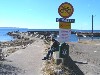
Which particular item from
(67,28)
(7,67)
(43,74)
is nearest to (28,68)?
(7,67)

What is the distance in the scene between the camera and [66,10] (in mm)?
13430

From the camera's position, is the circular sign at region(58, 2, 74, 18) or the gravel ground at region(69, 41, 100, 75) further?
the gravel ground at region(69, 41, 100, 75)

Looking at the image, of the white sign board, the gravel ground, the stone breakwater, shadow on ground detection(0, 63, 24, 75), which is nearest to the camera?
the white sign board

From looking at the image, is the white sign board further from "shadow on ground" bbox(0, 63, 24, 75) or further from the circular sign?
"shadow on ground" bbox(0, 63, 24, 75)

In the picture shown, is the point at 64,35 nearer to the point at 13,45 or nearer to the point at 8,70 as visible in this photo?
the point at 8,70

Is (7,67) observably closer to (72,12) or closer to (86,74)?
(86,74)

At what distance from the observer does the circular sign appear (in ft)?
43.7

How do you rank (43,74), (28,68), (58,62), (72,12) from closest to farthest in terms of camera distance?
(72,12)
(43,74)
(58,62)
(28,68)

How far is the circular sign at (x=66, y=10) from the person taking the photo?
43.7ft

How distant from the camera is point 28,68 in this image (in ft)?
54.3

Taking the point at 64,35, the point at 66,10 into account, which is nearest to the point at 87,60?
the point at 64,35

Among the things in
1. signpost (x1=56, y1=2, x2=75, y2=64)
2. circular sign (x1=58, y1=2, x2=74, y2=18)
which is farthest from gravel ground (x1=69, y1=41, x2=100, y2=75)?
circular sign (x1=58, y1=2, x2=74, y2=18)

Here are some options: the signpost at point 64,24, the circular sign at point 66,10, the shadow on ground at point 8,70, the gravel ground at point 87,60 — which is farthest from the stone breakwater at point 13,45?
the circular sign at point 66,10

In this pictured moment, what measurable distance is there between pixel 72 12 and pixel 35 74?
3.34 metres
